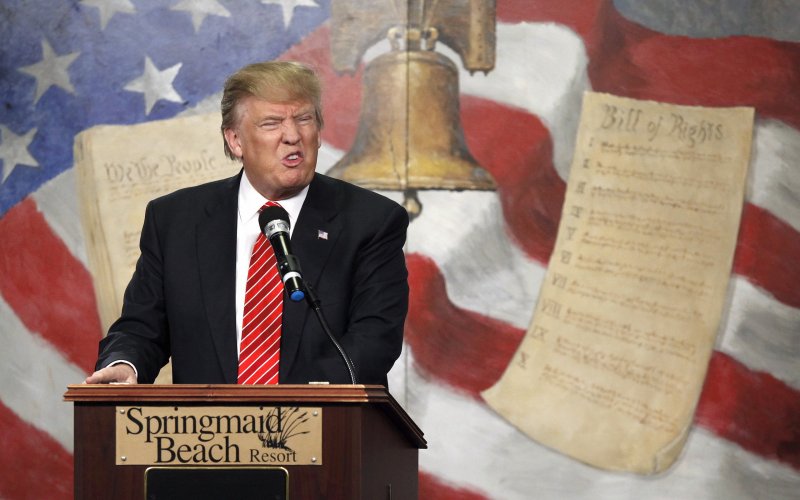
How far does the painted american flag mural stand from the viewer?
506cm

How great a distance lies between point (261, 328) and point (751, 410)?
2754 mm

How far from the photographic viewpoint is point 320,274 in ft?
9.80

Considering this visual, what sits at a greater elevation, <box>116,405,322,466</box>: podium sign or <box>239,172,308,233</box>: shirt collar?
<box>239,172,308,233</box>: shirt collar

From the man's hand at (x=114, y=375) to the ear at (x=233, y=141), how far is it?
0.64 m

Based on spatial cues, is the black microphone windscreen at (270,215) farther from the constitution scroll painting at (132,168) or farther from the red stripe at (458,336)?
the constitution scroll painting at (132,168)

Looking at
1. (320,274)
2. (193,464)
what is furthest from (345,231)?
(193,464)

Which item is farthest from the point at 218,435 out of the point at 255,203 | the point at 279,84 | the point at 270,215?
the point at 279,84

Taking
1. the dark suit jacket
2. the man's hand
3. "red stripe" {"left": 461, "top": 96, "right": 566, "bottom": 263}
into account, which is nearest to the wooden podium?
the man's hand

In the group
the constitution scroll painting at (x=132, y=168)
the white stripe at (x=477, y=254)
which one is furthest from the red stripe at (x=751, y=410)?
the constitution scroll painting at (x=132, y=168)

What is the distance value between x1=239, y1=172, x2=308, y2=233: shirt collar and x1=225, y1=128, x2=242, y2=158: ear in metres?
0.07

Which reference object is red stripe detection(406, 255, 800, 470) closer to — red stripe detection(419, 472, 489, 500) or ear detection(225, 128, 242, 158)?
red stripe detection(419, 472, 489, 500)

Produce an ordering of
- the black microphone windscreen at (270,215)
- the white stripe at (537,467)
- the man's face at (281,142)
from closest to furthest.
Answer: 1. the black microphone windscreen at (270,215)
2. the man's face at (281,142)
3. the white stripe at (537,467)

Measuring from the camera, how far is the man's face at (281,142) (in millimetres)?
3027

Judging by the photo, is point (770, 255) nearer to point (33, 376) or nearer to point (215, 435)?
point (33, 376)
